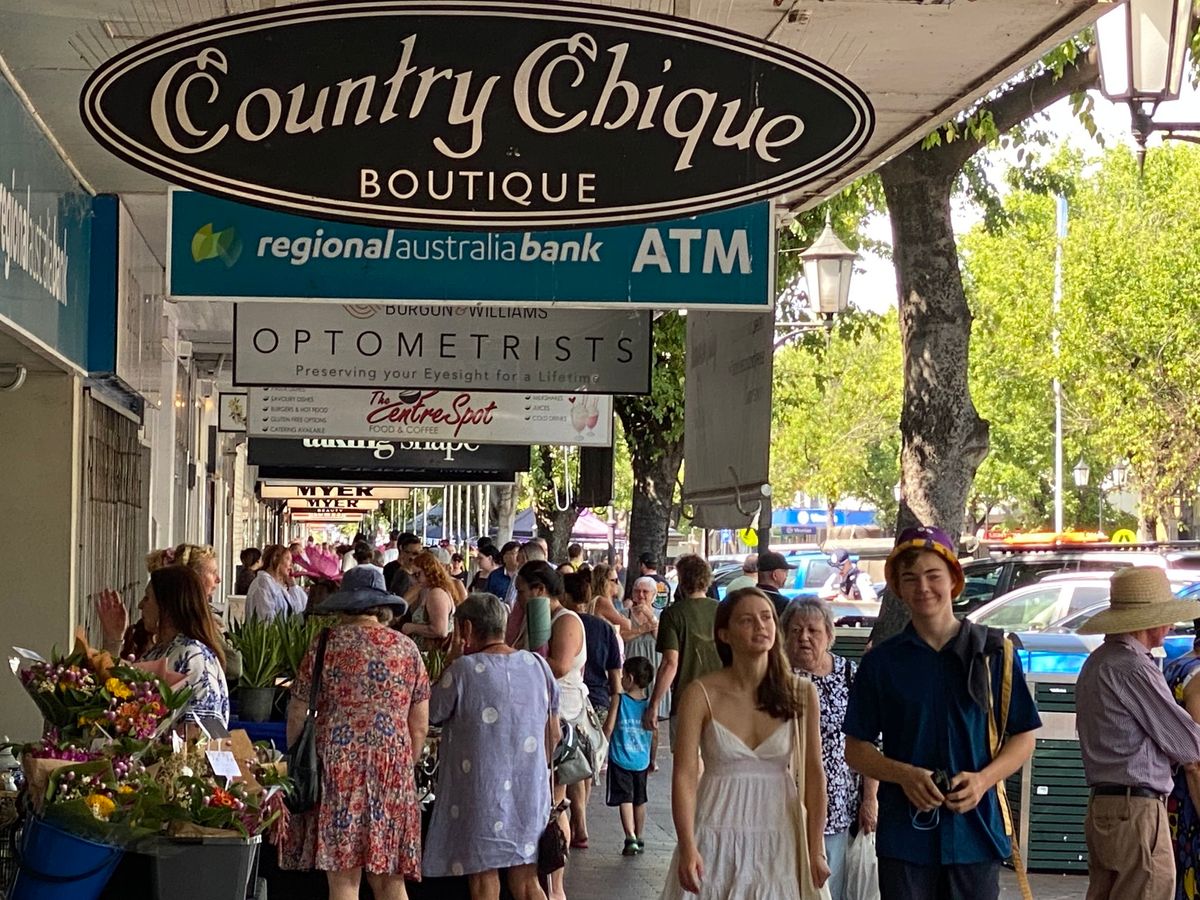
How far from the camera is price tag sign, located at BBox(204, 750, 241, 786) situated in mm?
5523

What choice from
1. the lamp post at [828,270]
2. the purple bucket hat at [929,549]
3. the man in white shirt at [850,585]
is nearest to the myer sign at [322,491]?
the man in white shirt at [850,585]

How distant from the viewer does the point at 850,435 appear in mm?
72812

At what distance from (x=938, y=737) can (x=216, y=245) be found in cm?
355

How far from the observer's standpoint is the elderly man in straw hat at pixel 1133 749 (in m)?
7.13

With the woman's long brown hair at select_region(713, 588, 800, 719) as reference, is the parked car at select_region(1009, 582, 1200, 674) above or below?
below

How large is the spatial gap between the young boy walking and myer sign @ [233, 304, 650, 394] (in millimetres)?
2502

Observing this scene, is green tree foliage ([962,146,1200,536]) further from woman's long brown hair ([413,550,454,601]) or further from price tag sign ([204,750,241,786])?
price tag sign ([204,750,241,786])

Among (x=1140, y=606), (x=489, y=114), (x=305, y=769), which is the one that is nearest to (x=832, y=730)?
(x=1140, y=606)

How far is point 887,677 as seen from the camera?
563 centimetres

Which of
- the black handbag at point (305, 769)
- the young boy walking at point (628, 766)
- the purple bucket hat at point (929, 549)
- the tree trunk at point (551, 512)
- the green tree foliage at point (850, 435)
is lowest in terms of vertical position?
the young boy walking at point (628, 766)

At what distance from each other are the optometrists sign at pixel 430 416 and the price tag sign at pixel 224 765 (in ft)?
30.2

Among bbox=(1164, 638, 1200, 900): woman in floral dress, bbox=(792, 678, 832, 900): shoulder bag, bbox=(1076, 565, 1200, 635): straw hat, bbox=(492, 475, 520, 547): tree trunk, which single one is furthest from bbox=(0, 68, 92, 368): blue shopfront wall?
bbox=(492, 475, 520, 547): tree trunk

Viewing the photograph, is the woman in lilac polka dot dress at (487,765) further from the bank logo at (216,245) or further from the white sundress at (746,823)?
the white sundress at (746,823)

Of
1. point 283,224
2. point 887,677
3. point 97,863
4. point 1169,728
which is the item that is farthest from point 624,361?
point 97,863
